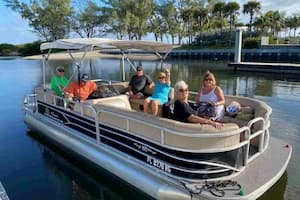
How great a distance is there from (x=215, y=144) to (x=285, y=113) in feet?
25.6

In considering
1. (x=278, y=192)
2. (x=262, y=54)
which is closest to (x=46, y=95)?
(x=278, y=192)

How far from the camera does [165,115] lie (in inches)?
214

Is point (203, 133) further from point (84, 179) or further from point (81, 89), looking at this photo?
point (81, 89)

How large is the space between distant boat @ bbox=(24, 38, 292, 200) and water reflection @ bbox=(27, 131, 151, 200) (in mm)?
261

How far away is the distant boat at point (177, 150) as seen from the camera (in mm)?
4137

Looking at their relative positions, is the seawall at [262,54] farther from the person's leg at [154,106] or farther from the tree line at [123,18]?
the person's leg at [154,106]

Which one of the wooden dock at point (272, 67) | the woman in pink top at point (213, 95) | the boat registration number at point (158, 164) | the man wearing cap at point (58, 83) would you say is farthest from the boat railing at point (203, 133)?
the wooden dock at point (272, 67)

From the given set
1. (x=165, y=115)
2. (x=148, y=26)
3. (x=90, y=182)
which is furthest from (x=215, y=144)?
(x=148, y=26)

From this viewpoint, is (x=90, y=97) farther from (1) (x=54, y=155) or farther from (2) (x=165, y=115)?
(2) (x=165, y=115)

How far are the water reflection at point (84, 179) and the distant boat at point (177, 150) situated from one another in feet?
0.86

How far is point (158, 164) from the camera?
460cm

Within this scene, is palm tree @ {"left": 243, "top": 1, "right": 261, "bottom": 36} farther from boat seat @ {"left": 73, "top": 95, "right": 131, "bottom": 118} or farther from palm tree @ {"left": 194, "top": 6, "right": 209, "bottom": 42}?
boat seat @ {"left": 73, "top": 95, "right": 131, "bottom": 118}

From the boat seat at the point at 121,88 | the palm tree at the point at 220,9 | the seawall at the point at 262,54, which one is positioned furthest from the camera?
the palm tree at the point at 220,9

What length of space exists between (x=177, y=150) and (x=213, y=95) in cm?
166
